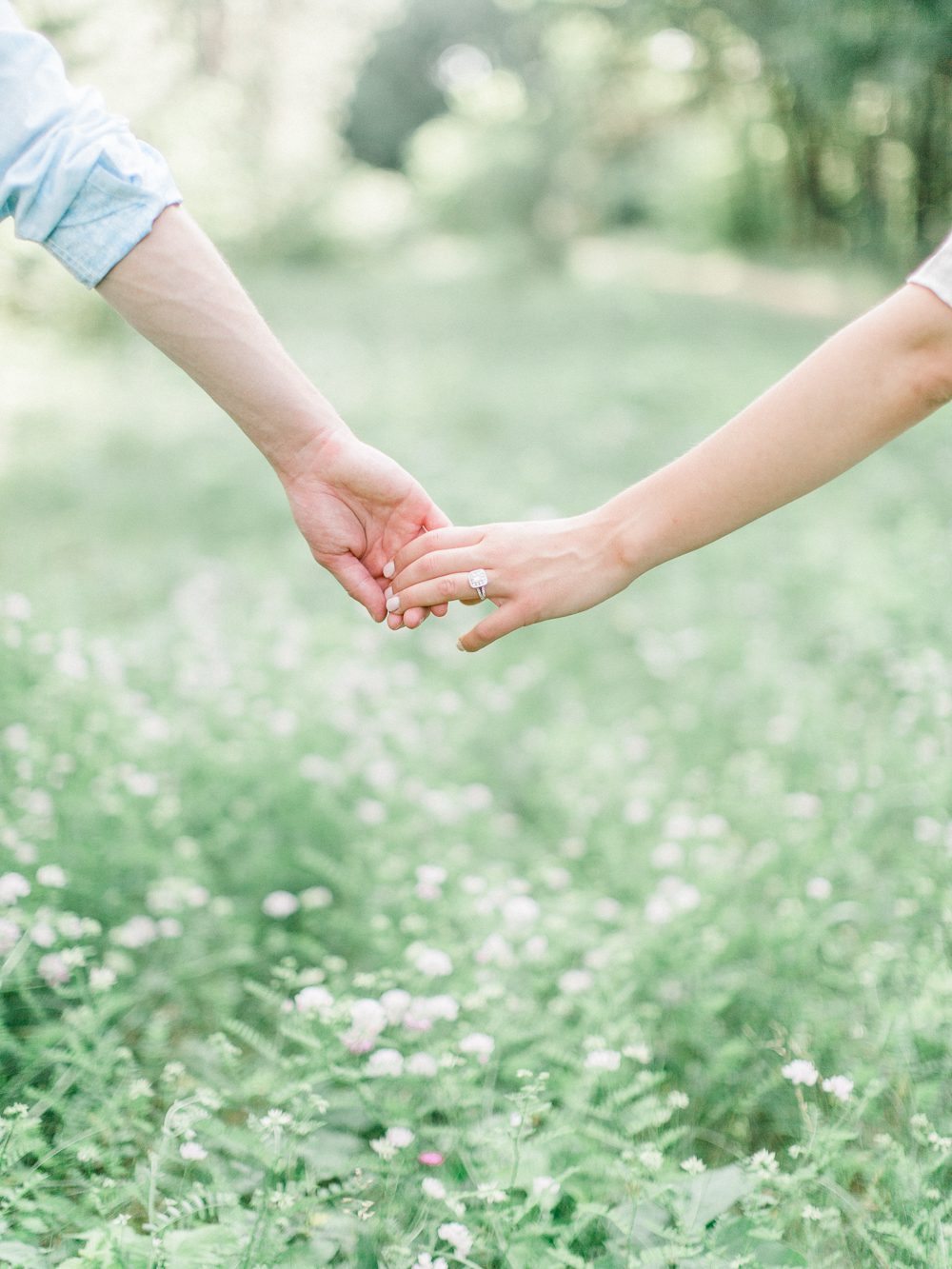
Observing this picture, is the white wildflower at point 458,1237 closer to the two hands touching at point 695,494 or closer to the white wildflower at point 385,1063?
the white wildflower at point 385,1063

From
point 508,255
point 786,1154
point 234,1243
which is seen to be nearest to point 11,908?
point 234,1243

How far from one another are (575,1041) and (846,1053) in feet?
1.55

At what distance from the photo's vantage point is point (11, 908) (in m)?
1.80

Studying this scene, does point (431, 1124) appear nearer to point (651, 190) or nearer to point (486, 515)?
point (486, 515)

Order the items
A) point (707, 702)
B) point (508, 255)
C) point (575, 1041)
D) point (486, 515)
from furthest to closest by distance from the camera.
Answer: point (508, 255) → point (486, 515) → point (707, 702) → point (575, 1041)

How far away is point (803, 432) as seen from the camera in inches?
72.0

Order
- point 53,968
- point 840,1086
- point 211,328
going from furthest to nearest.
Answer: point 211,328 < point 53,968 < point 840,1086

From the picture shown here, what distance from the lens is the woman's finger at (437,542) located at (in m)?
2.24

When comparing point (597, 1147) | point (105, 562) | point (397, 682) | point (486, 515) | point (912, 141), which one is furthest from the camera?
point (912, 141)

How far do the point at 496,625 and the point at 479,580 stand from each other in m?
0.11

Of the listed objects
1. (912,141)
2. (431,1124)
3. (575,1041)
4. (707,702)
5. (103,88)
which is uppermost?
(103,88)

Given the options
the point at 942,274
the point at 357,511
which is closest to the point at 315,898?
the point at 357,511

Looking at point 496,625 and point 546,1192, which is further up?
point 496,625

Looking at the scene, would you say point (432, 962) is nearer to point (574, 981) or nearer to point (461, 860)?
point (574, 981)
